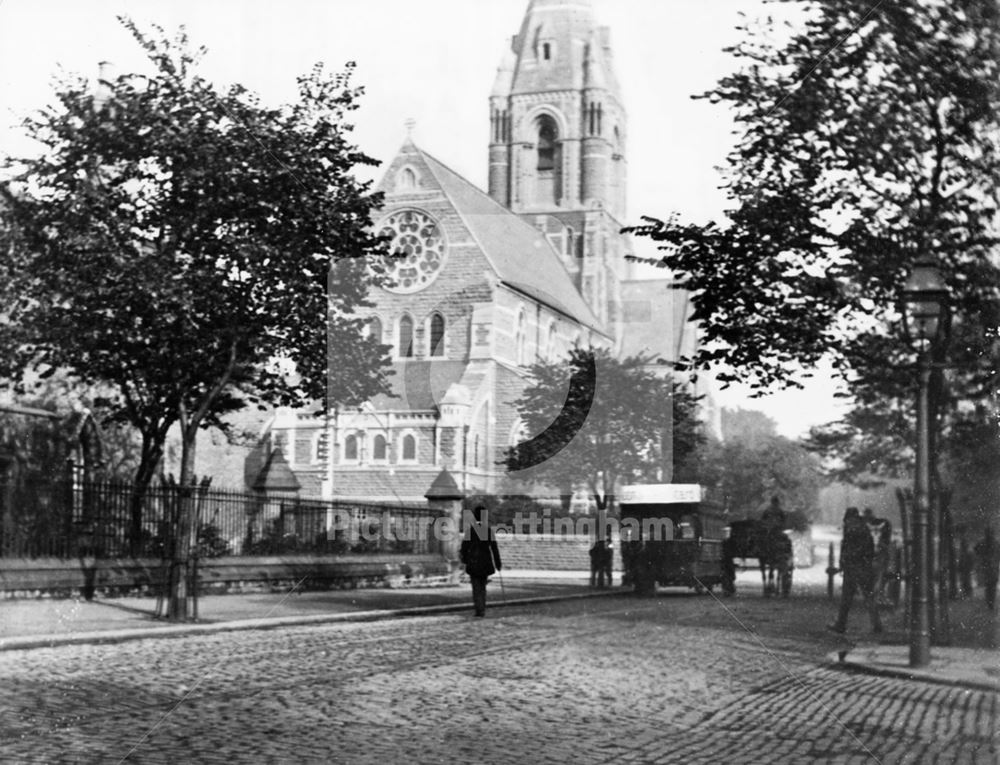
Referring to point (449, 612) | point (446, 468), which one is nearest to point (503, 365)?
point (446, 468)

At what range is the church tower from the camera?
4113 millimetres

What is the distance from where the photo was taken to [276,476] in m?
12.5

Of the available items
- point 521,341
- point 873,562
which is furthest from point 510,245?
point 873,562

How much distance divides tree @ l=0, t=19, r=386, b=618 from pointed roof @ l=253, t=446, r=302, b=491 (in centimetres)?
78

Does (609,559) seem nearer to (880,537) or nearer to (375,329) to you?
(880,537)

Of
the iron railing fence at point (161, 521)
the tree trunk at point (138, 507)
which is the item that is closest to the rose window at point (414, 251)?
the iron railing fence at point (161, 521)

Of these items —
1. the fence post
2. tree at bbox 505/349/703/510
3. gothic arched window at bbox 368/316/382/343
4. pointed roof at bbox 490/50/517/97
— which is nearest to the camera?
tree at bbox 505/349/703/510

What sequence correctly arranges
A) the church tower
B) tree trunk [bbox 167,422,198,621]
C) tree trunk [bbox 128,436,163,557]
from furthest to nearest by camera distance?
1. tree trunk [bbox 128,436,163,557]
2. tree trunk [bbox 167,422,198,621]
3. the church tower

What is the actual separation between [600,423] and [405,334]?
209cm

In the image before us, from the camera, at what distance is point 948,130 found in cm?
377

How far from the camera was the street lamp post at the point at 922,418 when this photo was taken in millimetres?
3514

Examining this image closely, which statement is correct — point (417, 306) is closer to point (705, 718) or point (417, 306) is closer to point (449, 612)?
point (705, 718)

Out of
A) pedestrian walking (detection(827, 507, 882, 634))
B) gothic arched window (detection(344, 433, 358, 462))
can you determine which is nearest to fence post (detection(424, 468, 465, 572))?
gothic arched window (detection(344, 433, 358, 462))

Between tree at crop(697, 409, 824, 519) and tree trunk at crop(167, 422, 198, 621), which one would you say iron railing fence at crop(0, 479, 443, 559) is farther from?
tree at crop(697, 409, 824, 519)
